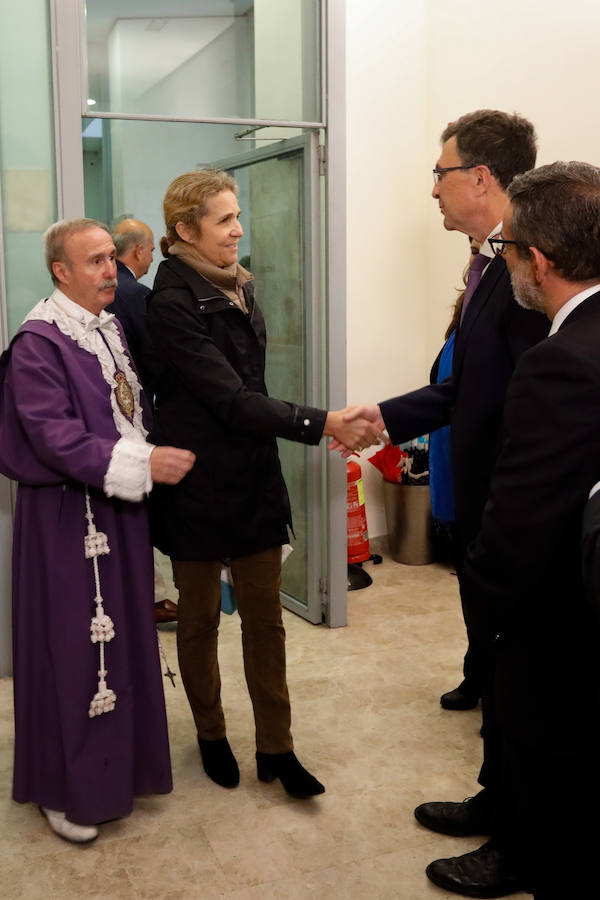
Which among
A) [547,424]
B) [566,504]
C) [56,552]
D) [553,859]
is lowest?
[553,859]

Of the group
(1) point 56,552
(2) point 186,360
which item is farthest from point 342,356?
(1) point 56,552

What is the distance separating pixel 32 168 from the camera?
3.41 metres

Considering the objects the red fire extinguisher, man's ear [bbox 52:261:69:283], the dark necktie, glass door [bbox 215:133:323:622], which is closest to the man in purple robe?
man's ear [bbox 52:261:69:283]

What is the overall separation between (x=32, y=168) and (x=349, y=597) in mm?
2325

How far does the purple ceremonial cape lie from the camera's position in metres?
2.36

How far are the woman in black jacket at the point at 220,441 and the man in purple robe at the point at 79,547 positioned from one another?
0.13 metres

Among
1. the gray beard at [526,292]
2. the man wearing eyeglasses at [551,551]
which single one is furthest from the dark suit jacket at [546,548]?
the gray beard at [526,292]

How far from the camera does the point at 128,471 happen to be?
2.34 metres

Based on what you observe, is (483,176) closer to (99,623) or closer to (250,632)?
(250,632)

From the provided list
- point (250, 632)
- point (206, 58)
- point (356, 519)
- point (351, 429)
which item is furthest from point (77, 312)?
point (356, 519)

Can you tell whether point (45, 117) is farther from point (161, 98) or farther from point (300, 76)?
point (300, 76)

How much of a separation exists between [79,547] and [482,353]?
1122mm

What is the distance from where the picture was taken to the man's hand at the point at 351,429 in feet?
9.03

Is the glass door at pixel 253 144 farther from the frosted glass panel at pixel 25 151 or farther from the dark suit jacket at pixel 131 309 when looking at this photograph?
the dark suit jacket at pixel 131 309
